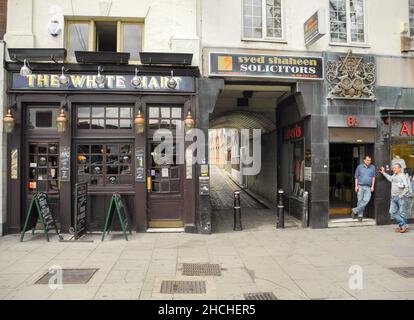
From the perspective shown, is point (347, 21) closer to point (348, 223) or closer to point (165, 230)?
point (348, 223)

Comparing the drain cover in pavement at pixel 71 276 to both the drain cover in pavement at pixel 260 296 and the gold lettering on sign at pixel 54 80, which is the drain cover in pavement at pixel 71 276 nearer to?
the drain cover in pavement at pixel 260 296

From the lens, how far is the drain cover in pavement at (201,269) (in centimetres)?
610

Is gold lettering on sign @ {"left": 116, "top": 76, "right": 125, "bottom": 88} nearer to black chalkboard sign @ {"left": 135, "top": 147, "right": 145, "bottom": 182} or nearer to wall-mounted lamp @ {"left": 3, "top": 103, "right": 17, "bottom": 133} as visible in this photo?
black chalkboard sign @ {"left": 135, "top": 147, "right": 145, "bottom": 182}

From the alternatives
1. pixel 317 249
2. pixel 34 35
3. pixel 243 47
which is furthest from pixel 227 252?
pixel 34 35

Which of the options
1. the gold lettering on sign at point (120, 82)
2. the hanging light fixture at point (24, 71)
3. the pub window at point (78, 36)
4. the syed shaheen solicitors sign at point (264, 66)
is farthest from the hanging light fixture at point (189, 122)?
the hanging light fixture at point (24, 71)

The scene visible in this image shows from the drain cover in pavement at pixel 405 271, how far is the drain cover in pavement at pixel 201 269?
3121mm

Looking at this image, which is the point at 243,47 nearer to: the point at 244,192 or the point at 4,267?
the point at 4,267

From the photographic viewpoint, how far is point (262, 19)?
9922 mm

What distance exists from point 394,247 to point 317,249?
5.73ft

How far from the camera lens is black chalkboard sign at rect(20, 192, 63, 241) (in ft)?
26.9

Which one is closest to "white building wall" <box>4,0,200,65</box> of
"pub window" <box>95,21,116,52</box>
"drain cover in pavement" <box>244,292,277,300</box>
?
"pub window" <box>95,21,116,52</box>

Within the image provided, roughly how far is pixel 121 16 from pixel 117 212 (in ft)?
16.9

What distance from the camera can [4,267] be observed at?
6.38m

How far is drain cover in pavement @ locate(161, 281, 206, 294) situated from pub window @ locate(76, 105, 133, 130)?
4949mm
